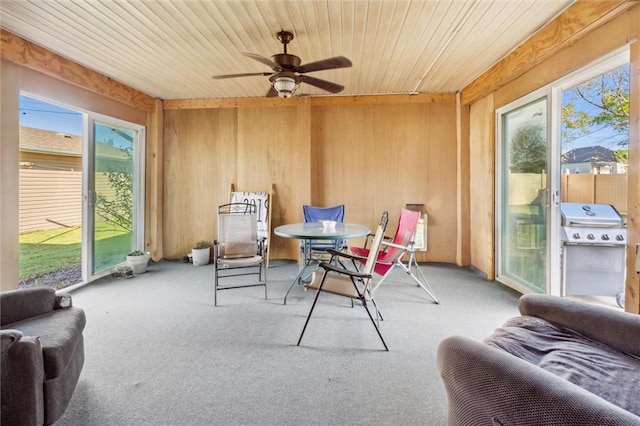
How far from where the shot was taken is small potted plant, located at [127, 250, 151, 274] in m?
4.15

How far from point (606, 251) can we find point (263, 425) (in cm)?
357

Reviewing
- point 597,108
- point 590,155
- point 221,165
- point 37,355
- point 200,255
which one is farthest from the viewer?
point 221,165

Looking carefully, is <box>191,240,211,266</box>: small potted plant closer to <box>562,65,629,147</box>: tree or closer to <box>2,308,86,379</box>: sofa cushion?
<box>2,308,86,379</box>: sofa cushion

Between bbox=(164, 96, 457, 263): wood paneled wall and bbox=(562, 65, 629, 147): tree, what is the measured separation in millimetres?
1642

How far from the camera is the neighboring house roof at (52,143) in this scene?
3.14 meters

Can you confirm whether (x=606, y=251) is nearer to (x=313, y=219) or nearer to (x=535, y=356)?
(x=535, y=356)

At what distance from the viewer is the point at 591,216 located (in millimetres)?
2977

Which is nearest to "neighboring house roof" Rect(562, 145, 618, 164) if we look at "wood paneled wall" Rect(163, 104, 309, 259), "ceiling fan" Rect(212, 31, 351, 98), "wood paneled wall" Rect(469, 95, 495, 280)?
"wood paneled wall" Rect(469, 95, 495, 280)

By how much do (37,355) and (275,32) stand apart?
2881mm

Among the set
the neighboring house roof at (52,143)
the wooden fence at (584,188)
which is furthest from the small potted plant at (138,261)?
the wooden fence at (584,188)

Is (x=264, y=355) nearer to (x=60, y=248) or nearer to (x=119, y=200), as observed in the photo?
(x=60, y=248)

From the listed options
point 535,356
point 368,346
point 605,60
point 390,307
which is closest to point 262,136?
point 390,307

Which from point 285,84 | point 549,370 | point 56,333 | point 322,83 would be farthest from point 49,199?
point 549,370

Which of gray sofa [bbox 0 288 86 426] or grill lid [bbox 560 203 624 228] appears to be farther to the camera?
grill lid [bbox 560 203 624 228]
